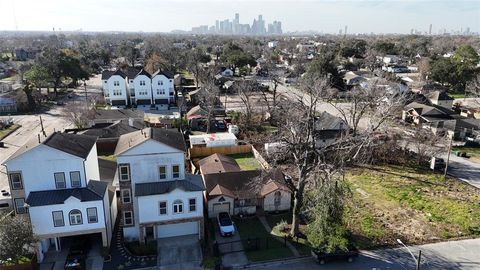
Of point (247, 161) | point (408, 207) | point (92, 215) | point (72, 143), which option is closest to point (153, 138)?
point (72, 143)

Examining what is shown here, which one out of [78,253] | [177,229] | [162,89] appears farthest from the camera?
[162,89]

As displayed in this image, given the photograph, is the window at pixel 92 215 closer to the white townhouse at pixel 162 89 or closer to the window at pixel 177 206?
the window at pixel 177 206

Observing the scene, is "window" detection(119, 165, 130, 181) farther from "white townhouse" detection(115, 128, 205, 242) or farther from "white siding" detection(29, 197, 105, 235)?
"white siding" detection(29, 197, 105, 235)

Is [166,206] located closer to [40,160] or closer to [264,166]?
[40,160]

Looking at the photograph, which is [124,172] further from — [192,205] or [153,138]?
[192,205]

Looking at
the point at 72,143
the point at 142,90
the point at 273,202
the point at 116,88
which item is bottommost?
the point at 273,202

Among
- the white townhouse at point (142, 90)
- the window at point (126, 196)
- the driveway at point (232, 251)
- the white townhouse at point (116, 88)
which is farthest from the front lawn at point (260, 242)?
the white townhouse at point (116, 88)

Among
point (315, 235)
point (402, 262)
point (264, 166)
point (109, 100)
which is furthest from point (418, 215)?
point (109, 100)
